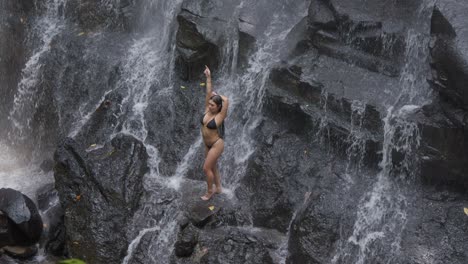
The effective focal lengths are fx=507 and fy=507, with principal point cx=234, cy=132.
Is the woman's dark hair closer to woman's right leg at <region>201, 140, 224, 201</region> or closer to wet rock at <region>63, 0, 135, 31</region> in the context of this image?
woman's right leg at <region>201, 140, 224, 201</region>

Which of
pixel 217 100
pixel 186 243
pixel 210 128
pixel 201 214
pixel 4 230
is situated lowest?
pixel 4 230

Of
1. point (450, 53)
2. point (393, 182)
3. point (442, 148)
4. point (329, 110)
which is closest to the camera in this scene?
point (450, 53)

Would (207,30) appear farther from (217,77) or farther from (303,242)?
(303,242)

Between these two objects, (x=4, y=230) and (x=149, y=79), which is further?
(x=149, y=79)

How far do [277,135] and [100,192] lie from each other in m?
3.46

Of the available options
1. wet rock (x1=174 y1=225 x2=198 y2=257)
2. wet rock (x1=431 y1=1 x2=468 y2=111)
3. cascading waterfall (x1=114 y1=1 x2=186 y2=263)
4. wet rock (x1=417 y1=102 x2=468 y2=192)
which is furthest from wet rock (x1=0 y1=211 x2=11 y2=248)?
wet rock (x1=431 y1=1 x2=468 y2=111)

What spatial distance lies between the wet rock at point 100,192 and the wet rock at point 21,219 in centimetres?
70

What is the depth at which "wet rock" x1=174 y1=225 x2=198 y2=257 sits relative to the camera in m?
8.20

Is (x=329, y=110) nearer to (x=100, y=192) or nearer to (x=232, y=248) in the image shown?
(x=232, y=248)

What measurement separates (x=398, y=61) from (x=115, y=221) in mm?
5985

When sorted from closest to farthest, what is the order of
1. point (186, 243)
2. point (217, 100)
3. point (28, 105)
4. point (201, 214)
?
point (217, 100) < point (186, 243) < point (201, 214) < point (28, 105)

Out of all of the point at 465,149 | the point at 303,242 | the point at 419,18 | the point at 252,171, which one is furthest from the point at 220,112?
the point at 419,18

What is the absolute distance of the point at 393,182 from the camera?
8.88 metres

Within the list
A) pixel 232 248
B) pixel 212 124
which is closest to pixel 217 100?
pixel 212 124
